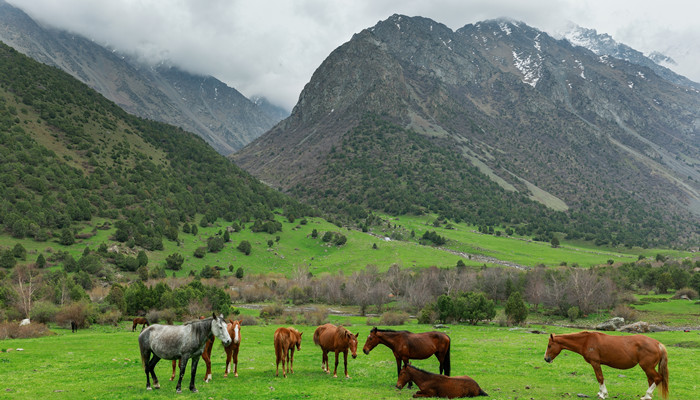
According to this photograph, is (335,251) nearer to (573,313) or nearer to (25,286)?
(573,313)

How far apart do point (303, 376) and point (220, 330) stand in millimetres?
6237

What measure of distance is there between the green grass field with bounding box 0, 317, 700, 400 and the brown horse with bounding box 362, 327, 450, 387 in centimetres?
158

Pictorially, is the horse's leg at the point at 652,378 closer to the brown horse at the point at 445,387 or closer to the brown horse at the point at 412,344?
the brown horse at the point at 445,387

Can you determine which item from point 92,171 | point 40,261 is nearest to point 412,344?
point 40,261

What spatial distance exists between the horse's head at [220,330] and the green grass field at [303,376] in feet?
7.30

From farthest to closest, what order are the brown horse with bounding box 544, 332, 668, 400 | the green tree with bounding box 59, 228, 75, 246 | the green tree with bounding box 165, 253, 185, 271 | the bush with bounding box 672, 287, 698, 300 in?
1. the green tree with bounding box 165, 253, 185, 271
2. the green tree with bounding box 59, 228, 75, 246
3. the bush with bounding box 672, 287, 698, 300
4. the brown horse with bounding box 544, 332, 668, 400

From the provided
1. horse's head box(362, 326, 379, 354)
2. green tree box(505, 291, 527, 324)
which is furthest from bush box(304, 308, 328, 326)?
horse's head box(362, 326, 379, 354)

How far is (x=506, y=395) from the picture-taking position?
15.9m

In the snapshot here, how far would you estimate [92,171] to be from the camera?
13300 centimetres

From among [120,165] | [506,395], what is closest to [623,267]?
[506,395]

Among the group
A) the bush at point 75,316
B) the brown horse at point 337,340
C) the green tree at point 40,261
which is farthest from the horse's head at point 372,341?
the green tree at point 40,261

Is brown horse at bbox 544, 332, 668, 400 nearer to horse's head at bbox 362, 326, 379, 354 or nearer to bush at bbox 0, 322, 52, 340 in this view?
horse's head at bbox 362, 326, 379, 354

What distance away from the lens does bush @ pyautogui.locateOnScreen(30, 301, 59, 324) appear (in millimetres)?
49469

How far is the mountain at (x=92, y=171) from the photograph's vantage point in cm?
10981
